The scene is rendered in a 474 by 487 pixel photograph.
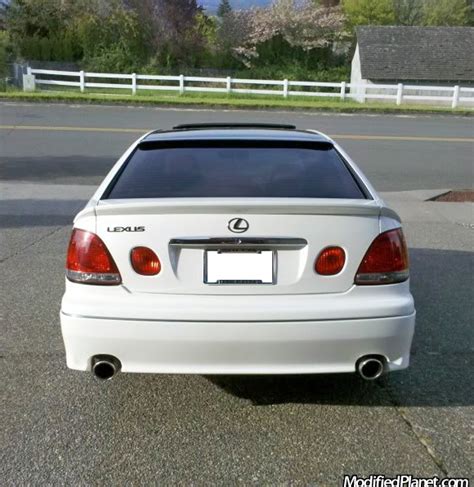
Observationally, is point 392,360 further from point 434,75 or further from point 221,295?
point 434,75

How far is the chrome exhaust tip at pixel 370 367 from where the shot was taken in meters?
2.92

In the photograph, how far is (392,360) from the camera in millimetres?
2959

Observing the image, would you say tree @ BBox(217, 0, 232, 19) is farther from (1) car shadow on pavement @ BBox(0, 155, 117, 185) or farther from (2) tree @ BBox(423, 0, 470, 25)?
(1) car shadow on pavement @ BBox(0, 155, 117, 185)

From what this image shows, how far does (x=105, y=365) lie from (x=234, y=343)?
676mm

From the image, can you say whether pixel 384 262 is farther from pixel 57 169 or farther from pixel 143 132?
pixel 143 132

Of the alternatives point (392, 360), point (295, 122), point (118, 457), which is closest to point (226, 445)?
point (118, 457)

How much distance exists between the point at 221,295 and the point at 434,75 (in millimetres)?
39775

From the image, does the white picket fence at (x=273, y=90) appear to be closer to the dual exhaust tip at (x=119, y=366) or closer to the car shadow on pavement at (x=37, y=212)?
the car shadow on pavement at (x=37, y=212)

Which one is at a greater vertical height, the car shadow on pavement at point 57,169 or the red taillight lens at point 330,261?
the red taillight lens at point 330,261

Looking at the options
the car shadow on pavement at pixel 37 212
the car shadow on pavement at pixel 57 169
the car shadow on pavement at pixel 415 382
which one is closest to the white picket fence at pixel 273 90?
the car shadow on pavement at pixel 57 169

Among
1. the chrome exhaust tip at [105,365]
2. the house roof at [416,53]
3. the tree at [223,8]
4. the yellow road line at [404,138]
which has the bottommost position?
the yellow road line at [404,138]

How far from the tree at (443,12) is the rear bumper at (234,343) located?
64.8 metres

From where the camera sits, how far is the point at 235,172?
11.2 ft

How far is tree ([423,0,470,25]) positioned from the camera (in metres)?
59.6
